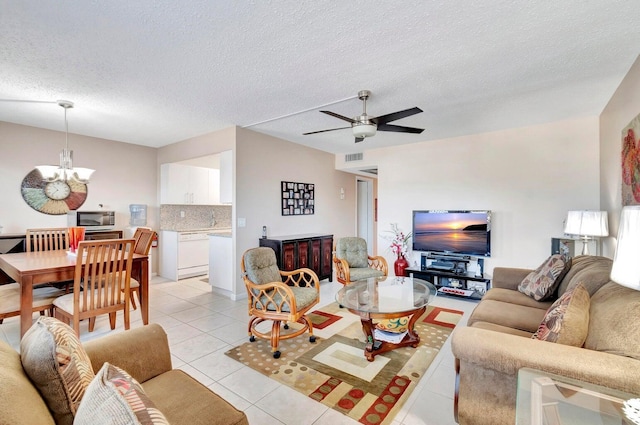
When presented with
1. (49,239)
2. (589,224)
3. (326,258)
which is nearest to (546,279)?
(589,224)

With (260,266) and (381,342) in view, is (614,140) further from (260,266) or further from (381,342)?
(260,266)

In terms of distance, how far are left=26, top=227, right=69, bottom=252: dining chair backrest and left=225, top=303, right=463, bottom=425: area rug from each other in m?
2.81

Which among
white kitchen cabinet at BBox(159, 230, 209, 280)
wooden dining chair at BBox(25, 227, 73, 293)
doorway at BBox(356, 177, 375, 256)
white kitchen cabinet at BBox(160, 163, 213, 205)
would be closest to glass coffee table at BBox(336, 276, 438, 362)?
wooden dining chair at BBox(25, 227, 73, 293)

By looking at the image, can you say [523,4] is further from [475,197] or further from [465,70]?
[475,197]

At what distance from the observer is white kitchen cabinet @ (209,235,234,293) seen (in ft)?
14.6

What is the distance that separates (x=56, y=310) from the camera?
9.39 feet

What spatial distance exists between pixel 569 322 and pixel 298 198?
4.37 m

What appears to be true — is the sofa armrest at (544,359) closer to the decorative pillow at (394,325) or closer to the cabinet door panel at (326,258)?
the decorative pillow at (394,325)

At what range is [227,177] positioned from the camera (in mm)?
4434

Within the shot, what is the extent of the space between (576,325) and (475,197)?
347 cm

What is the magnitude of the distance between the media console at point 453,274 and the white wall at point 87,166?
16.9 feet

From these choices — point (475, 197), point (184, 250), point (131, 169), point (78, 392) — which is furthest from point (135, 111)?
point (475, 197)

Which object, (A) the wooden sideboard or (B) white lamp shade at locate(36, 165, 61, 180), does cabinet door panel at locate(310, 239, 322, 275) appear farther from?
(B) white lamp shade at locate(36, 165, 61, 180)

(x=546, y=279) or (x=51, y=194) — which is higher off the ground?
(x=51, y=194)
